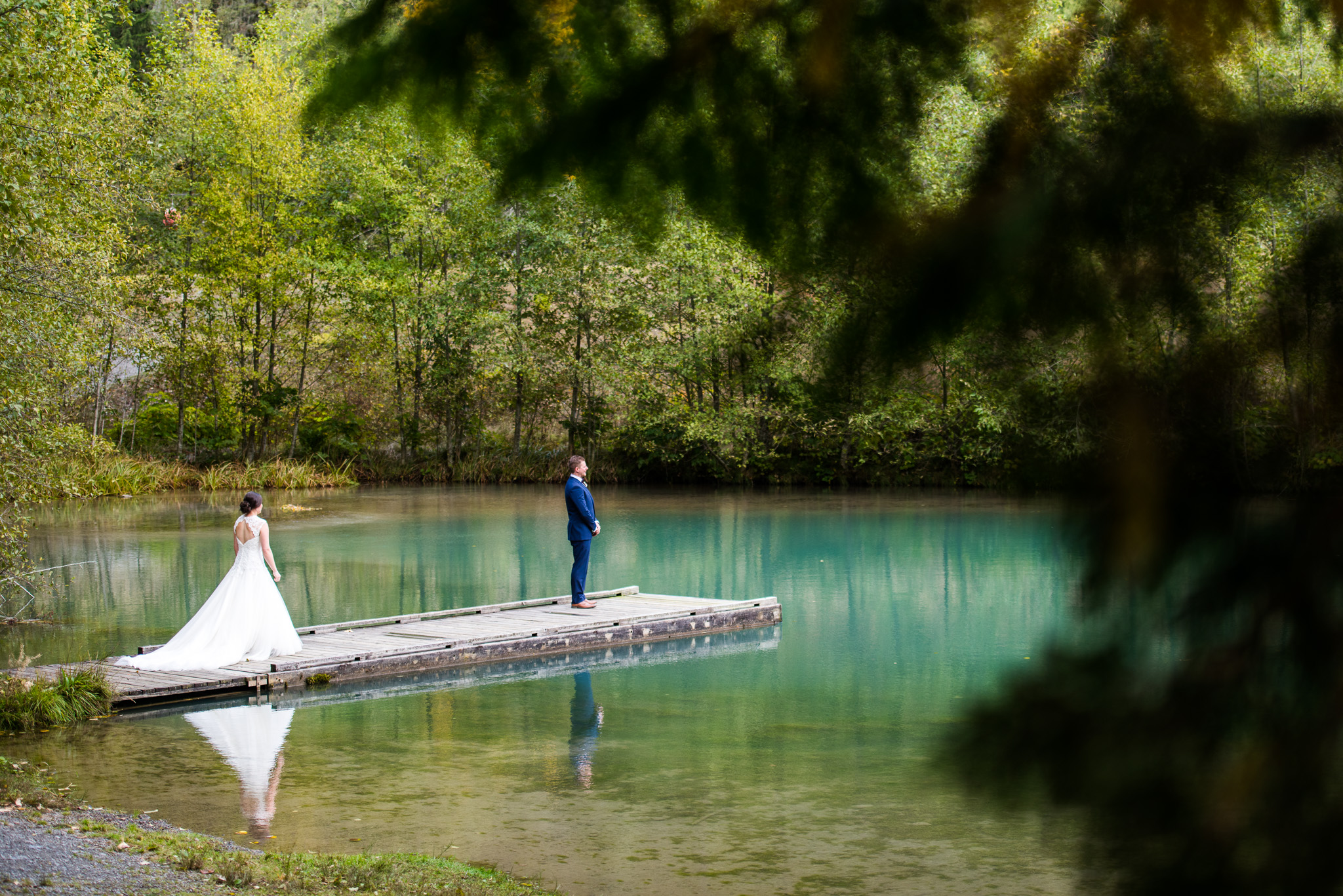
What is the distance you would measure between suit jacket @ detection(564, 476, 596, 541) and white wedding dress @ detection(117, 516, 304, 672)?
3.52 meters

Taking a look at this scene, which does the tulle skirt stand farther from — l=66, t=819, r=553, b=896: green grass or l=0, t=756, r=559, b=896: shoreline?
l=66, t=819, r=553, b=896: green grass

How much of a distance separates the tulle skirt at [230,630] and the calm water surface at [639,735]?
798 mm

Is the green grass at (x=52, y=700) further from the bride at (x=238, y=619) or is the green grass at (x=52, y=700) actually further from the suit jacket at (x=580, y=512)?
the suit jacket at (x=580, y=512)

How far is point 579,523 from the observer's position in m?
13.8

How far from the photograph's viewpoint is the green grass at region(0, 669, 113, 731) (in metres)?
9.09

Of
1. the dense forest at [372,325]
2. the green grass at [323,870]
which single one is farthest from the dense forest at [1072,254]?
the dense forest at [372,325]

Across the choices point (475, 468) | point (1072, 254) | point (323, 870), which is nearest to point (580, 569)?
point (323, 870)

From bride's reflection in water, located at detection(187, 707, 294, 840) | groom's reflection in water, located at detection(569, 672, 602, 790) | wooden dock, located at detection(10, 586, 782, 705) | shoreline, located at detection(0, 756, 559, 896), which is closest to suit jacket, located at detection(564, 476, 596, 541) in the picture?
wooden dock, located at detection(10, 586, 782, 705)

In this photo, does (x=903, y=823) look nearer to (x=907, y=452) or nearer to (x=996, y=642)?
(x=996, y=642)

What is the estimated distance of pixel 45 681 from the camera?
9.62 meters

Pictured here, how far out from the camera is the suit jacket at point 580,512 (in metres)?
13.7

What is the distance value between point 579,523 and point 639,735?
470 cm

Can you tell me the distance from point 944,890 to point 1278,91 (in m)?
5.12

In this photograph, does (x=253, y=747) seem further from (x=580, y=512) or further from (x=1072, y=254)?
(x=1072, y=254)
